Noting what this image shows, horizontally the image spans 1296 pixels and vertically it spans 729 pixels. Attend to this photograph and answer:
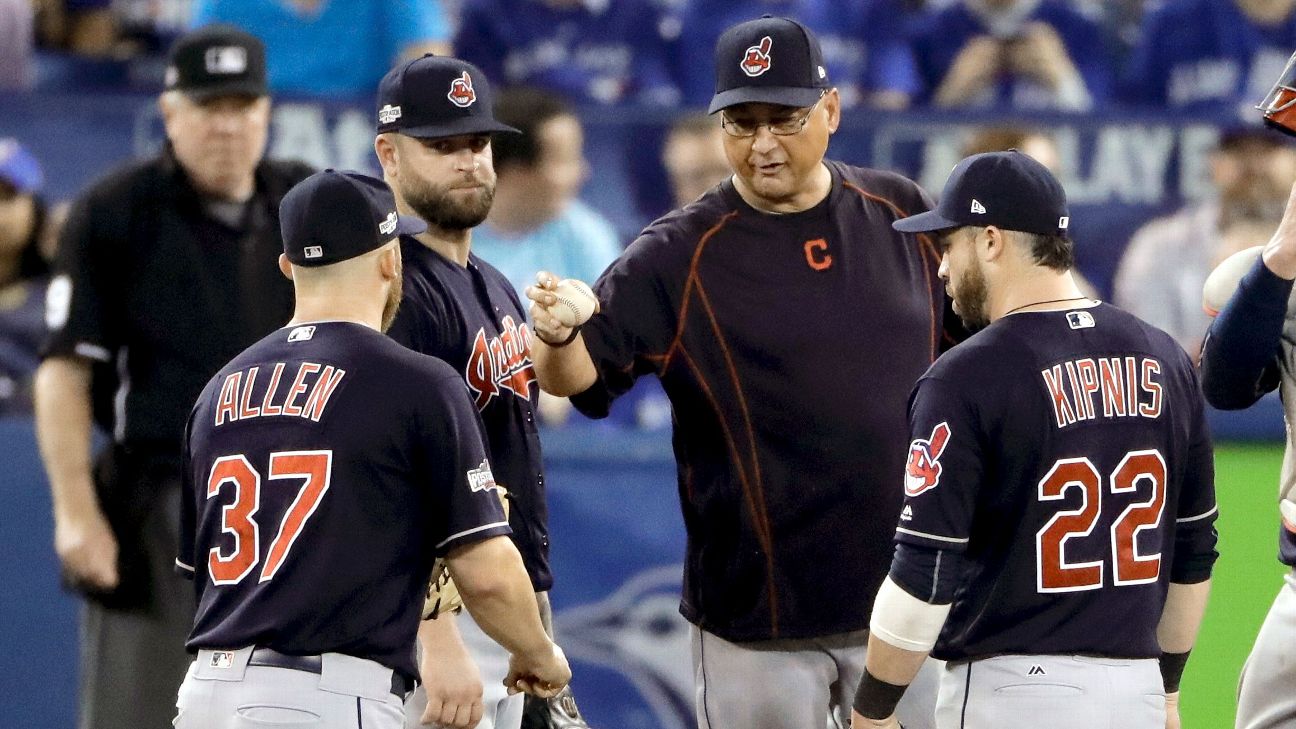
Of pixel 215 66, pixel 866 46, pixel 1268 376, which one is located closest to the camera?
pixel 1268 376

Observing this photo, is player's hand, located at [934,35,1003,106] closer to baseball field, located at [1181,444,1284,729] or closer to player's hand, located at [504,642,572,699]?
baseball field, located at [1181,444,1284,729]

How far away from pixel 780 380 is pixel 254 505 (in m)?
1.45

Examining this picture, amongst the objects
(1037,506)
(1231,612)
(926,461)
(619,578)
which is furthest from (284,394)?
(1231,612)

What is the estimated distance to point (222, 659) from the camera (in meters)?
3.64

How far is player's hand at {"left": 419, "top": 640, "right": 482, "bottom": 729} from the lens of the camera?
4.03 m

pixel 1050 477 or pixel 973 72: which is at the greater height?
pixel 973 72

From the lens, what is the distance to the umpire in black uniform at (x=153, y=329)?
5.32 m

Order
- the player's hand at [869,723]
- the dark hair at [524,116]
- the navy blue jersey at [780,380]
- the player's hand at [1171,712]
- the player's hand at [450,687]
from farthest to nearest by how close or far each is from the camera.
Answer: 1. the dark hair at [524,116]
2. the navy blue jersey at [780,380]
3. the player's hand at [1171,712]
4. the player's hand at [450,687]
5. the player's hand at [869,723]

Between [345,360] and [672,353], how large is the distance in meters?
1.16

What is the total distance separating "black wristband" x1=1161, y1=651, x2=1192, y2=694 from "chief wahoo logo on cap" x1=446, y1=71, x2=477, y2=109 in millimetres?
2084

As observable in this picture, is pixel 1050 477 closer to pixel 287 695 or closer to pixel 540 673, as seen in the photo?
pixel 540 673

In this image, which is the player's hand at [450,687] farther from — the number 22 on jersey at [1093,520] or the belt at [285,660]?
the number 22 on jersey at [1093,520]

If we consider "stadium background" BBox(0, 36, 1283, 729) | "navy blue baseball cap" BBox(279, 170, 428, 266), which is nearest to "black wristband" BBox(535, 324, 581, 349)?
"navy blue baseball cap" BBox(279, 170, 428, 266)

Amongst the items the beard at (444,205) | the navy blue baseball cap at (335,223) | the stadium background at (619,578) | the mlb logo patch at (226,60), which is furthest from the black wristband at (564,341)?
the stadium background at (619,578)
